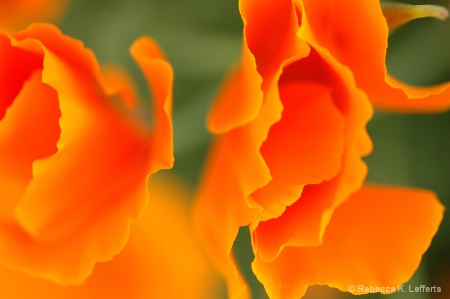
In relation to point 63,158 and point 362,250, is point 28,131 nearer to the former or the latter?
point 63,158

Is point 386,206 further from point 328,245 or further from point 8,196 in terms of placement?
point 8,196

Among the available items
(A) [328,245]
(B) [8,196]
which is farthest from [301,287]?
(B) [8,196]

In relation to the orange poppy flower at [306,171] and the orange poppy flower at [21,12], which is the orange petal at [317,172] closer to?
the orange poppy flower at [306,171]

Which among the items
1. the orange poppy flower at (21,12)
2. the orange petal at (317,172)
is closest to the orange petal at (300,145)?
the orange petal at (317,172)

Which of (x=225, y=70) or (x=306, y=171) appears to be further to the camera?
(x=225, y=70)

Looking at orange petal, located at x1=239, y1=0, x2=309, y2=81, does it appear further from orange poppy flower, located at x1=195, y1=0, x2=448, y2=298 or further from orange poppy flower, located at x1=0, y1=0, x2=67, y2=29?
orange poppy flower, located at x1=0, y1=0, x2=67, y2=29

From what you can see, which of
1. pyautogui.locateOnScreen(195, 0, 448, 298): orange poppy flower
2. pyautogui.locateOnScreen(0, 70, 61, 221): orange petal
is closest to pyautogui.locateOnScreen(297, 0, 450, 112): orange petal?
pyautogui.locateOnScreen(195, 0, 448, 298): orange poppy flower

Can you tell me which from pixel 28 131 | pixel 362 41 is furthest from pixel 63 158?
pixel 362 41
